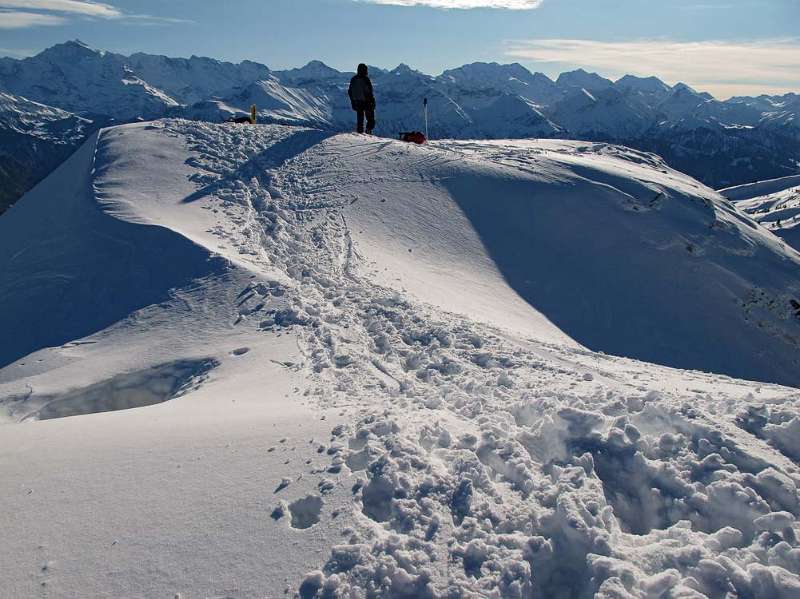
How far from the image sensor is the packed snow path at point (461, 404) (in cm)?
387

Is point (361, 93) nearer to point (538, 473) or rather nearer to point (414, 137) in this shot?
point (414, 137)

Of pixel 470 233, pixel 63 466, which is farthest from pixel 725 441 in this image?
pixel 470 233

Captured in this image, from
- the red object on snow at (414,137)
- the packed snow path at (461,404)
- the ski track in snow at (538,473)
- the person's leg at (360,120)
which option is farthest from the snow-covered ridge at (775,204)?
the ski track in snow at (538,473)

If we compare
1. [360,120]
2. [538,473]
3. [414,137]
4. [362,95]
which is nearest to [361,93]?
[362,95]

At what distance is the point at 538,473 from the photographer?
188 inches

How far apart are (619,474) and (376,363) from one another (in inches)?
135

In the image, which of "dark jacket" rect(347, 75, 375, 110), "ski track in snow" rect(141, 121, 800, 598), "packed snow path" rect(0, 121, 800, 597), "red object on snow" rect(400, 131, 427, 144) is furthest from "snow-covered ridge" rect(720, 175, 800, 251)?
"ski track in snow" rect(141, 121, 800, 598)

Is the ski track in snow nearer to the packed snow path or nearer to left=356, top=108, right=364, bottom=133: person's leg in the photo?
the packed snow path

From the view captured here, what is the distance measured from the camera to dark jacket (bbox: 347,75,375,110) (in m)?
19.2

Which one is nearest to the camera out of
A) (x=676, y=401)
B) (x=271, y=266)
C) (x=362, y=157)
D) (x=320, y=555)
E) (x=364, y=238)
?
(x=320, y=555)

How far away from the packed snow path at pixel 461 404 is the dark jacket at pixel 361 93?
Result: 485cm

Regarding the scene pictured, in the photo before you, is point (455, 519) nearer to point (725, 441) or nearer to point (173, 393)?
point (725, 441)

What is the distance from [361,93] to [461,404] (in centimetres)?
1609

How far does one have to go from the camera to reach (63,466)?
474cm
